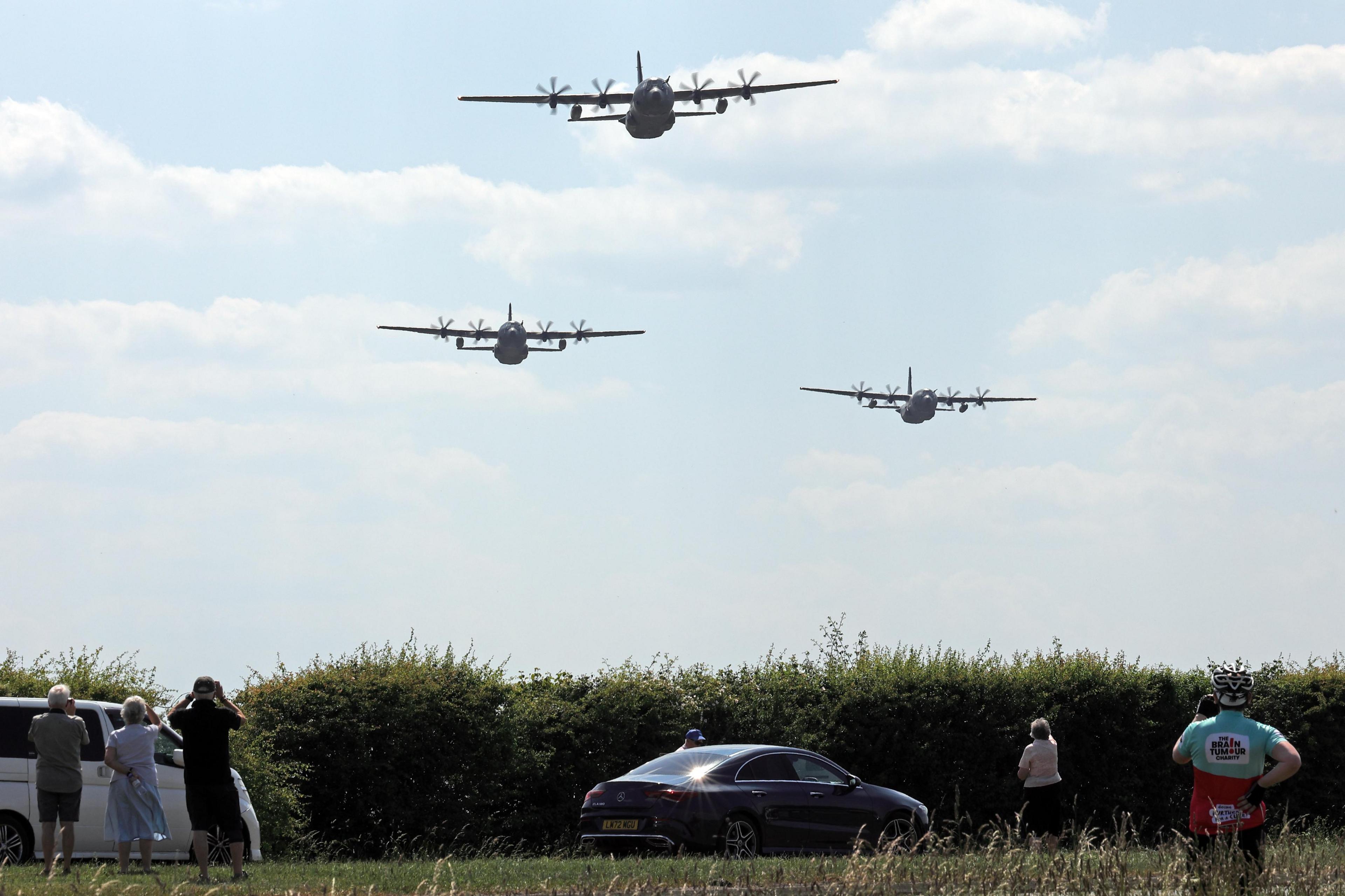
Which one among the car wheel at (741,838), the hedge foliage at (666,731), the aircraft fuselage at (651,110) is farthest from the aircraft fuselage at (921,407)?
the car wheel at (741,838)

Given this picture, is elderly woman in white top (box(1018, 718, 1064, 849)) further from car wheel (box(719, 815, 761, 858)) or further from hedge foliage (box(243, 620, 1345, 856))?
hedge foliage (box(243, 620, 1345, 856))

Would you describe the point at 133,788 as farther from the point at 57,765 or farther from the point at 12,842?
the point at 12,842

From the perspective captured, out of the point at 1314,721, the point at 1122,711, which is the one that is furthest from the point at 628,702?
the point at 1314,721

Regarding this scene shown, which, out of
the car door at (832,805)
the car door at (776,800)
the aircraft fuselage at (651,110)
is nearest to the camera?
the car door at (776,800)

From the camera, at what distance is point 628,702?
2134 centimetres

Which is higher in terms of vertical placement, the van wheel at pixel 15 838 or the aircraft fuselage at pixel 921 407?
the aircraft fuselage at pixel 921 407

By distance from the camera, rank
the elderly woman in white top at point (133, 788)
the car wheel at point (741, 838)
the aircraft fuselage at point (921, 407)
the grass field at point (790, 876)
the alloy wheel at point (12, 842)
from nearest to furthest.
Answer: the grass field at point (790, 876)
the elderly woman in white top at point (133, 788)
the alloy wheel at point (12, 842)
the car wheel at point (741, 838)
the aircraft fuselage at point (921, 407)

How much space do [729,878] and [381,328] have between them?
1984 inches

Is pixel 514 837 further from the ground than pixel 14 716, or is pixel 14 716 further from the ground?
pixel 14 716

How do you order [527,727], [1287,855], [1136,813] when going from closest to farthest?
[1287,855], [527,727], [1136,813]

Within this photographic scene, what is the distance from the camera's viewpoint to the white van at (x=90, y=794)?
1502 centimetres

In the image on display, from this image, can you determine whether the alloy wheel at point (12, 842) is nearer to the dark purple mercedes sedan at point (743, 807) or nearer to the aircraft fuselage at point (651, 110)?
the dark purple mercedes sedan at point (743, 807)

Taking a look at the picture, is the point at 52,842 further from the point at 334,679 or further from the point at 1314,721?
the point at 1314,721

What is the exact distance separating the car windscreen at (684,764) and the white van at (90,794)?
4.27 m
